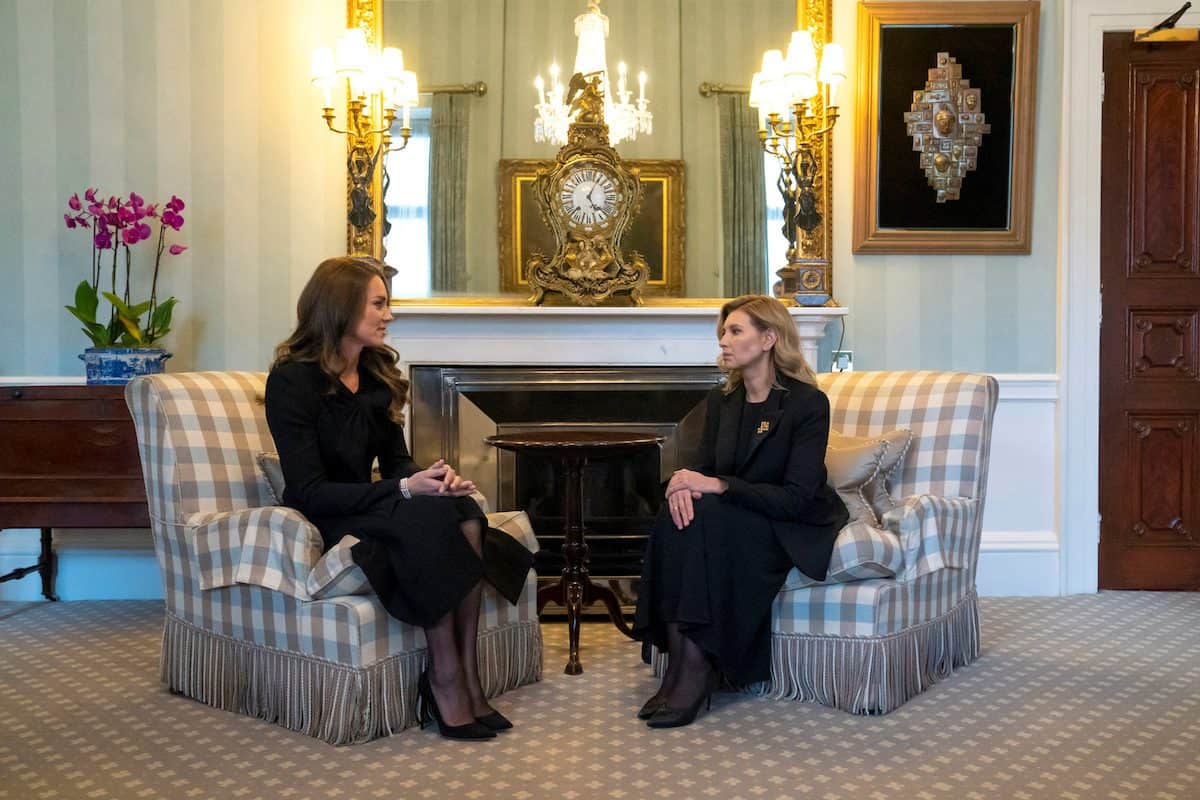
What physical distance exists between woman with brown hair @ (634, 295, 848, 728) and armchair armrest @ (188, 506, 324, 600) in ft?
2.97

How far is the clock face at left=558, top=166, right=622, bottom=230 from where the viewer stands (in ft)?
14.6

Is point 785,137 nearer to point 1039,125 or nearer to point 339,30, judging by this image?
point 1039,125

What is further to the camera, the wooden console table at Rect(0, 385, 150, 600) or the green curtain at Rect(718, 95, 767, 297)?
the green curtain at Rect(718, 95, 767, 297)

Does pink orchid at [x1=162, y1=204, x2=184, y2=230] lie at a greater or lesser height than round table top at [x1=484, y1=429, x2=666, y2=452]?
greater

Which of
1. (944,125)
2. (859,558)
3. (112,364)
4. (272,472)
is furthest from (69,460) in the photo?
(944,125)

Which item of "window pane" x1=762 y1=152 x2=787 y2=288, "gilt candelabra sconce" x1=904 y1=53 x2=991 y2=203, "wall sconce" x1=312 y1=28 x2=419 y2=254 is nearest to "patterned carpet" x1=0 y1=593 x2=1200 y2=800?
"window pane" x1=762 y1=152 x2=787 y2=288

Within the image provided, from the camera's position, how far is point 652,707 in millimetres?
3000

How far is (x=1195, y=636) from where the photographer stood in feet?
12.8

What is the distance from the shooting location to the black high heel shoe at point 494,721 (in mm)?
2863

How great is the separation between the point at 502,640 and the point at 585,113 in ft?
7.27

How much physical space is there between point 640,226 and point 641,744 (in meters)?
2.29

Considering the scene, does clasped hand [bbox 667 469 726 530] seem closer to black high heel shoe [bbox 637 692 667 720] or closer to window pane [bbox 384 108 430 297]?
black high heel shoe [bbox 637 692 667 720]

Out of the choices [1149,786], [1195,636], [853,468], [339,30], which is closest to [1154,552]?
[1195,636]

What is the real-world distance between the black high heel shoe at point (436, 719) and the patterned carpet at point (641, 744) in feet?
0.12
